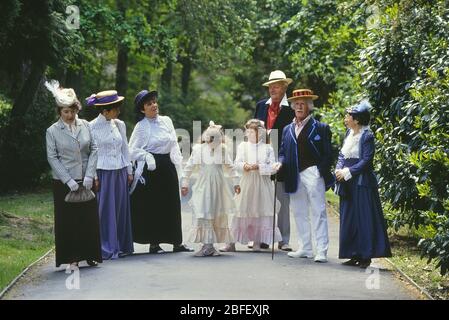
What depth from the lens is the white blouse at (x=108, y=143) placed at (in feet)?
43.2

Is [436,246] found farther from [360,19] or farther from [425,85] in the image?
[360,19]

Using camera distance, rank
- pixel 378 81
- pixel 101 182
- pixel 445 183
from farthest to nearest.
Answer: pixel 378 81, pixel 101 182, pixel 445 183

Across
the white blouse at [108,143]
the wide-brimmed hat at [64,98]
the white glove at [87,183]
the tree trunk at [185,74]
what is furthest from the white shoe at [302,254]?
the tree trunk at [185,74]

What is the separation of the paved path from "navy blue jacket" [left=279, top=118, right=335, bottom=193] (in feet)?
3.48

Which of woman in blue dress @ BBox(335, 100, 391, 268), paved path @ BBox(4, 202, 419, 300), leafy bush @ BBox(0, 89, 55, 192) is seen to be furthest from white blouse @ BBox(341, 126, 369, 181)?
leafy bush @ BBox(0, 89, 55, 192)

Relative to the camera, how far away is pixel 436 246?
10.3 m

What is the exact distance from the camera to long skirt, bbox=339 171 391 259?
1219cm

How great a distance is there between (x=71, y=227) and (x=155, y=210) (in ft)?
7.13

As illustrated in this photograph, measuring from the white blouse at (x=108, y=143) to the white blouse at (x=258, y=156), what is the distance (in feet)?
5.60

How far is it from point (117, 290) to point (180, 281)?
34.5 inches

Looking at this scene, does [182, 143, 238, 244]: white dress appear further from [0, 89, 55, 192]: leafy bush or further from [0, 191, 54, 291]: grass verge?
[0, 89, 55, 192]: leafy bush
